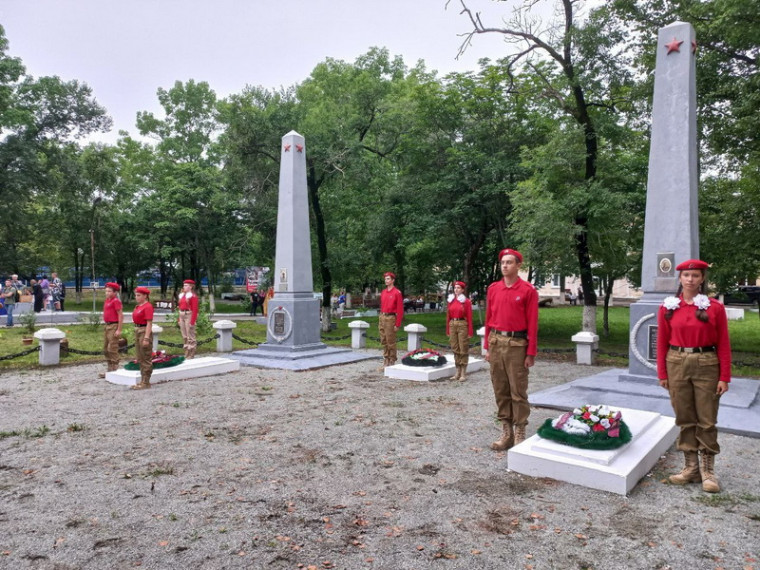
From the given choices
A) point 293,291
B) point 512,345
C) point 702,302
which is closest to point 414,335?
point 293,291

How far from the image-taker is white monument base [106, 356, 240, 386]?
994 cm

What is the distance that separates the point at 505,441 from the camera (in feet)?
19.3

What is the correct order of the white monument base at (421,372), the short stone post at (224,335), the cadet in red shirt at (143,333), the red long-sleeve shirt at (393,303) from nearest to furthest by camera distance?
the cadet in red shirt at (143,333) → the white monument base at (421,372) → the red long-sleeve shirt at (393,303) → the short stone post at (224,335)

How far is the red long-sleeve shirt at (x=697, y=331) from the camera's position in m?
4.55

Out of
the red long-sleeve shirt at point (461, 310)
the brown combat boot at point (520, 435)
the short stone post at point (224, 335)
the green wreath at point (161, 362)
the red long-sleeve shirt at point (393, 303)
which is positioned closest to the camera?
the brown combat boot at point (520, 435)

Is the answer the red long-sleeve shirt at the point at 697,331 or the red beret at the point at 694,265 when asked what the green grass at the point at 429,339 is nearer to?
the red long-sleeve shirt at the point at 697,331

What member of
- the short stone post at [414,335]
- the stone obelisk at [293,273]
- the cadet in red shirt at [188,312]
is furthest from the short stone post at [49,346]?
the short stone post at [414,335]

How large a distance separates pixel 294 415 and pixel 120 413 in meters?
2.66

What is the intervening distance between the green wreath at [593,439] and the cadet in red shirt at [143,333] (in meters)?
7.21

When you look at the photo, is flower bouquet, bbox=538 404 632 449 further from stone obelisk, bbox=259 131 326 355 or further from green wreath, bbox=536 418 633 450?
stone obelisk, bbox=259 131 326 355

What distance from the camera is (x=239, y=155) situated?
20.0 m

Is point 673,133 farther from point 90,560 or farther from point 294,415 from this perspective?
point 90,560

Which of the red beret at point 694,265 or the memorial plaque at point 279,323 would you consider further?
the memorial plaque at point 279,323

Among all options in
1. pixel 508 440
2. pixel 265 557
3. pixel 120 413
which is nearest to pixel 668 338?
pixel 508 440
